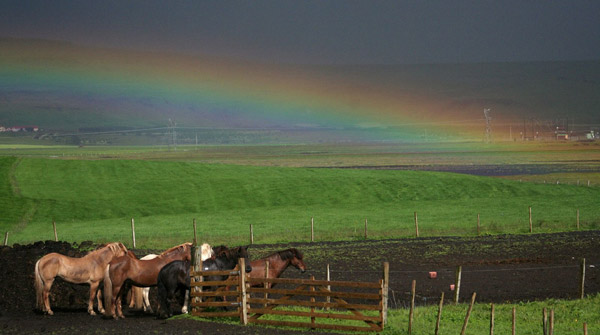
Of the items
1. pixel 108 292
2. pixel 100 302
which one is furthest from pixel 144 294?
pixel 108 292

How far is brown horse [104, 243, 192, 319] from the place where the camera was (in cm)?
2167

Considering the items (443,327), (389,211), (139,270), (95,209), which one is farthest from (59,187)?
(443,327)

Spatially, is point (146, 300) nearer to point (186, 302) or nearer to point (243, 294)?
point (186, 302)

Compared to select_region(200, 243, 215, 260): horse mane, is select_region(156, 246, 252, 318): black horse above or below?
below

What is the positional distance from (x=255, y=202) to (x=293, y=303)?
151ft

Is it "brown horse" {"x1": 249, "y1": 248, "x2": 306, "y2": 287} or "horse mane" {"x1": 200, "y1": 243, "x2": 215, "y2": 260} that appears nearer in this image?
"horse mane" {"x1": 200, "y1": 243, "x2": 215, "y2": 260}

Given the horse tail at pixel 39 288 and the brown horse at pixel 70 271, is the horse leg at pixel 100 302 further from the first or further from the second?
the horse tail at pixel 39 288

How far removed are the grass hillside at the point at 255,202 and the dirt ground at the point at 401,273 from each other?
5.61 m

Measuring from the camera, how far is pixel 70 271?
2242cm

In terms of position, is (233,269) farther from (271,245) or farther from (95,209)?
(95,209)

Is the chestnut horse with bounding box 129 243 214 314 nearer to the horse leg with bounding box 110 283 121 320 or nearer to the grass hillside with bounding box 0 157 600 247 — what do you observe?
the horse leg with bounding box 110 283 121 320

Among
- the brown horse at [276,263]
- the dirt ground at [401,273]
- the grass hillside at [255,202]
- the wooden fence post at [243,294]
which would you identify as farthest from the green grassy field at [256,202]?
the wooden fence post at [243,294]

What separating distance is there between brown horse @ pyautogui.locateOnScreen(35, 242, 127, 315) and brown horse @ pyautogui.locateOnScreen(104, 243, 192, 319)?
2.67ft

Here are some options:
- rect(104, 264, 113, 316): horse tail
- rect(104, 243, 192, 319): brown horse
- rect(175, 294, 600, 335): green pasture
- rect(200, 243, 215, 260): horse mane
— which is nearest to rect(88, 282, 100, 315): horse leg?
rect(104, 243, 192, 319): brown horse
